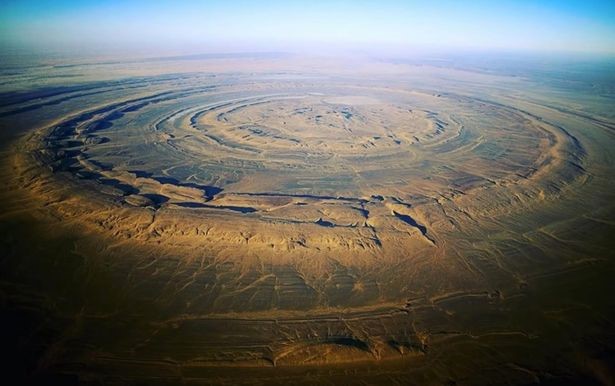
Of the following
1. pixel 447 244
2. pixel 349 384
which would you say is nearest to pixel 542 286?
pixel 447 244

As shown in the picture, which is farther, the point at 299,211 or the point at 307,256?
the point at 299,211

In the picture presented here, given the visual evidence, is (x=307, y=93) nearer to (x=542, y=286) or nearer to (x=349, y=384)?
(x=542, y=286)

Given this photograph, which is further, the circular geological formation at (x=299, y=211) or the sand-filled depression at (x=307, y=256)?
the circular geological formation at (x=299, y=211)

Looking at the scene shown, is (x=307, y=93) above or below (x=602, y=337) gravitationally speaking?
above

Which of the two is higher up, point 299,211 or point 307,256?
point 299,211
